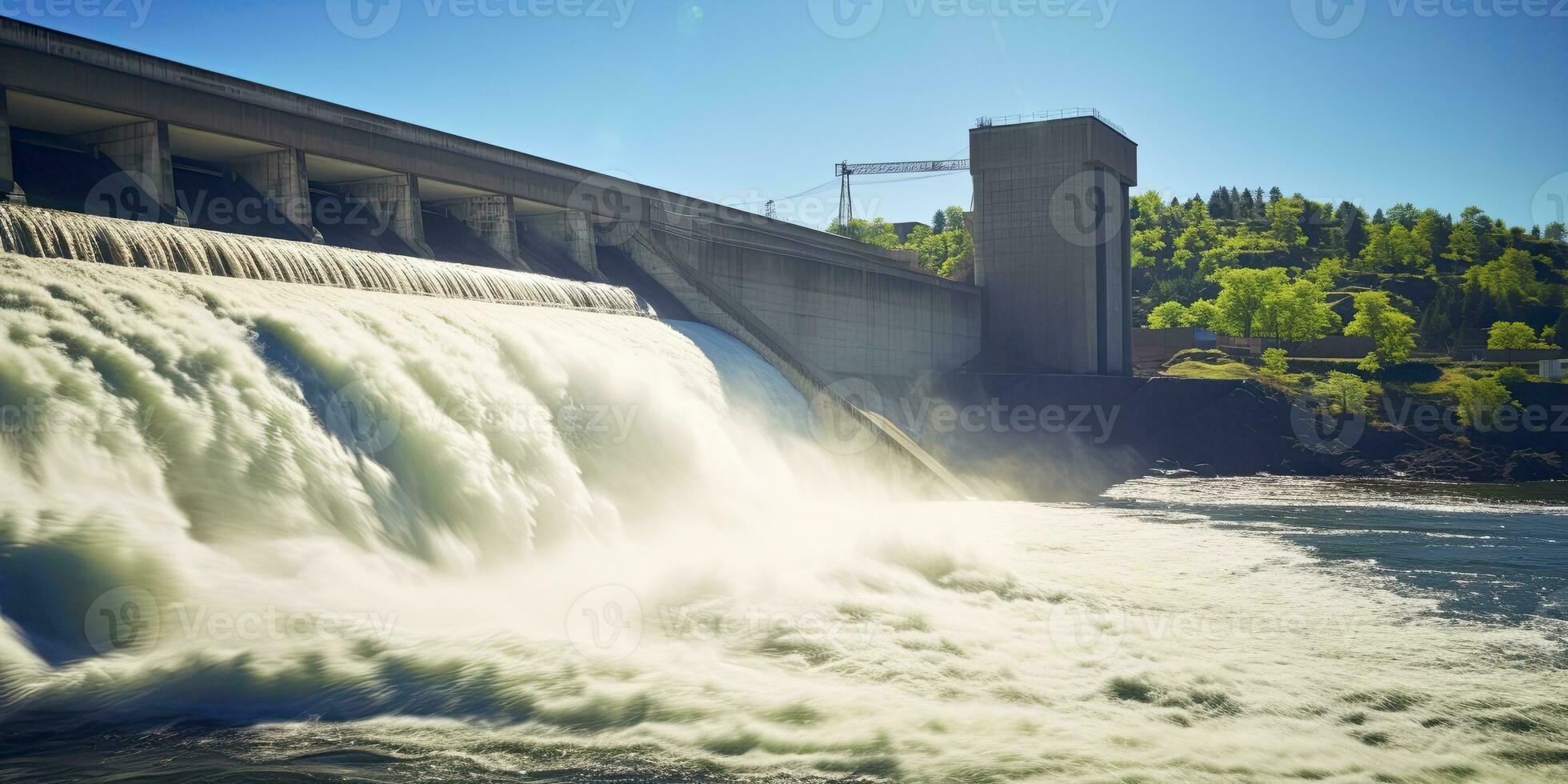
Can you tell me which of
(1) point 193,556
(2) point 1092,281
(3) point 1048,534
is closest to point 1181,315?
(2) point 1092,281

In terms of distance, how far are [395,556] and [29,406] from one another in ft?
11.6

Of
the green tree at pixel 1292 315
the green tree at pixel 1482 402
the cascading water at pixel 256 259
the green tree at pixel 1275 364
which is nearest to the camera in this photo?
→ the cascading water at pixel 256 259

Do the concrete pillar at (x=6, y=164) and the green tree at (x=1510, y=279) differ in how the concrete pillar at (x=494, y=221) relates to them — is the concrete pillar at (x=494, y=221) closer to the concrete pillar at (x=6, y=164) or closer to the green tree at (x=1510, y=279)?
the concrete pillar at (x=6, y=164)

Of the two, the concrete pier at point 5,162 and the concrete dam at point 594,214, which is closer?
the concrete pier at point 5,162

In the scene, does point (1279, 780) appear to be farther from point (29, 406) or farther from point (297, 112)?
point (297, 112)

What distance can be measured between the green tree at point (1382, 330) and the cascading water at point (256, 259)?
5195 cm

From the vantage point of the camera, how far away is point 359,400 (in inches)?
551

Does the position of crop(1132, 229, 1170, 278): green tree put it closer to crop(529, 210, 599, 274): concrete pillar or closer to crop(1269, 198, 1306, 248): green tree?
crop(1269, 198, 1306, 248): green tree

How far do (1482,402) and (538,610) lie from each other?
49.0 meters

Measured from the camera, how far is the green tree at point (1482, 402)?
154 feet

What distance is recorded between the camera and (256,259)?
60.5ft

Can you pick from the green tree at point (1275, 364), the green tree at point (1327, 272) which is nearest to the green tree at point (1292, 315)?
the green tree at point (1275, 364)

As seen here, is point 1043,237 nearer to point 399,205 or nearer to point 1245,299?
point 399,205

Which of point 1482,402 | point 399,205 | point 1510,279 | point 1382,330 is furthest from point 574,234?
point 1510,279
